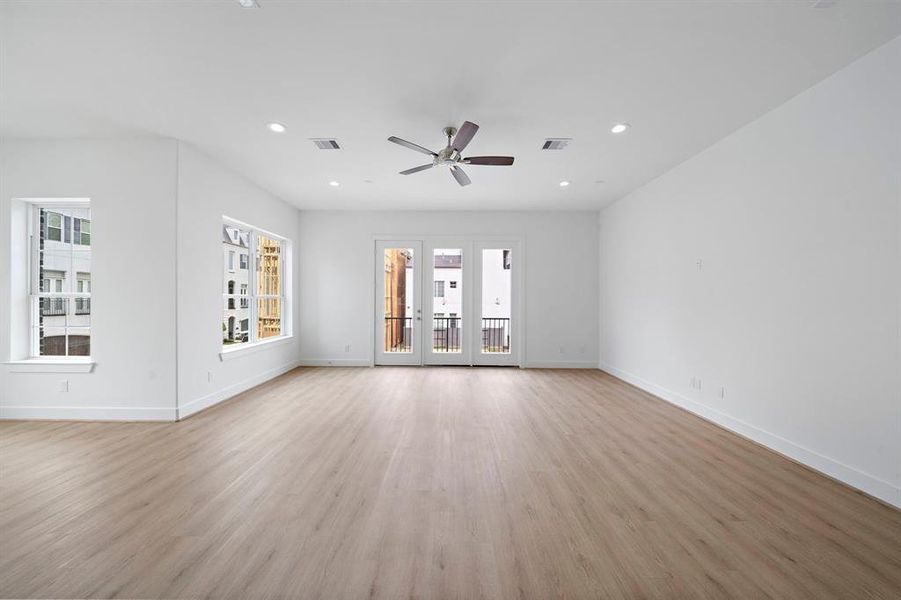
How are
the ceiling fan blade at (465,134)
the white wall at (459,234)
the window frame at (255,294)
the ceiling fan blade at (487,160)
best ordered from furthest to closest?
the white wall at (459,234)
the window frame at (255,294)
the ceiling fan blade at (487,160)
the ceiling fan blade at (465,134)

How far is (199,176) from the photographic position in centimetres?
427

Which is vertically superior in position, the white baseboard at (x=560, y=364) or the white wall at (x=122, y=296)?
the white wall at (x=122, y=296)

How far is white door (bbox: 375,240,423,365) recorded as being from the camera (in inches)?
281

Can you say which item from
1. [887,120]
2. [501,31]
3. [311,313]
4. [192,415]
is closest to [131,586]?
[192,415]

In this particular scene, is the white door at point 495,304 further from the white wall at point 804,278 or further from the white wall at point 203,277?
the white wall at point 203,277

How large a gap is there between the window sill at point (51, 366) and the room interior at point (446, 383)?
4cm

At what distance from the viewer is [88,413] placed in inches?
156

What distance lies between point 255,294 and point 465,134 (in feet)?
13.8

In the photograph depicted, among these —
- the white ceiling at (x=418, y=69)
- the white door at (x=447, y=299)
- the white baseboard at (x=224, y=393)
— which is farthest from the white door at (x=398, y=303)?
the white ceiling at (x=418, y=69)

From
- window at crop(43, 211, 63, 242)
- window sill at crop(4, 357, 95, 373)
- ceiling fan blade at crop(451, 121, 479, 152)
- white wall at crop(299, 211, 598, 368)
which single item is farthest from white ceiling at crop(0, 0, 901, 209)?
white wall at crop(299, 211, 598, 368)

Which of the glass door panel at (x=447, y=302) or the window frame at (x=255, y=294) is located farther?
the glass door panel at (x=447, y=302)

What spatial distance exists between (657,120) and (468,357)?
15.9 feet

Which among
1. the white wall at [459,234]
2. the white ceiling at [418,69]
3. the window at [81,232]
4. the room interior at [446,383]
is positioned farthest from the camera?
the white wall at [459,234]

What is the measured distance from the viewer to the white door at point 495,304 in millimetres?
7129
